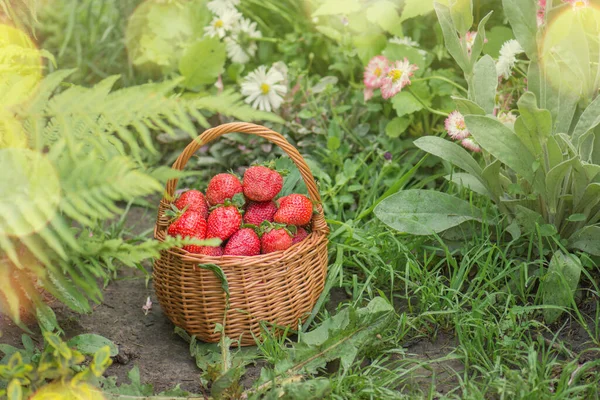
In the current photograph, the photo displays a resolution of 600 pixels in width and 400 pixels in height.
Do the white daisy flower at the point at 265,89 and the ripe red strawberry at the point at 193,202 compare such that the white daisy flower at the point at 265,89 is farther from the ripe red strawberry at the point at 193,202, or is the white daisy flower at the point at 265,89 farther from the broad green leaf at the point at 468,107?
the broad green leaf at the point at 468,107

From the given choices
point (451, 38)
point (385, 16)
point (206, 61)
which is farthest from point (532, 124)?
point (206, 61)

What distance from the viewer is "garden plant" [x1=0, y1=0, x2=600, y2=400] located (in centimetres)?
135

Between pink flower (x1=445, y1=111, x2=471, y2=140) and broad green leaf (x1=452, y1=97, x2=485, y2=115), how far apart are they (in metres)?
0.24

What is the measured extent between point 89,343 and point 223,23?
1675 mm

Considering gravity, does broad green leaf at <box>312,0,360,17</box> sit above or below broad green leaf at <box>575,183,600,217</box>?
above

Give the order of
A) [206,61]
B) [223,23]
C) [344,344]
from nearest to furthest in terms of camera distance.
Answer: [344,344] < [206,61] < [223,23]

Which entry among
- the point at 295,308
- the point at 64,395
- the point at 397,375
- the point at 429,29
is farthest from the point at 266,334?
the point at 429,29

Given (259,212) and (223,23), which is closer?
(259,212)

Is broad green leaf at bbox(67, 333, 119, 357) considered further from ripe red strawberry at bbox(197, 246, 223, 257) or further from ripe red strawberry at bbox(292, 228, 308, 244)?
ripe red strawberry at bbox(292, 228, 308, 244)

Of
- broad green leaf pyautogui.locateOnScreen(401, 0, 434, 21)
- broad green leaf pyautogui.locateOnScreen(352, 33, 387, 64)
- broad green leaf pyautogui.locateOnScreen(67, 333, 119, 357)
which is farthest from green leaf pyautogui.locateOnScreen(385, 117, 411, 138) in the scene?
broad green leaf pyautogui.locateOnScreen(67, 333, 119, 357)

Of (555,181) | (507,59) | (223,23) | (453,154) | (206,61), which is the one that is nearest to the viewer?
(555,181)

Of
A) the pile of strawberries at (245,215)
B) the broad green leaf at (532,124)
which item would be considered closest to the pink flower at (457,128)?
the broad green leaf at (532,124)

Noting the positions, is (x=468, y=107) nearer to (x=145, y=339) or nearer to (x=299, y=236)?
(x=299, y=236)

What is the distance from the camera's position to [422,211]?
2.08 meters
